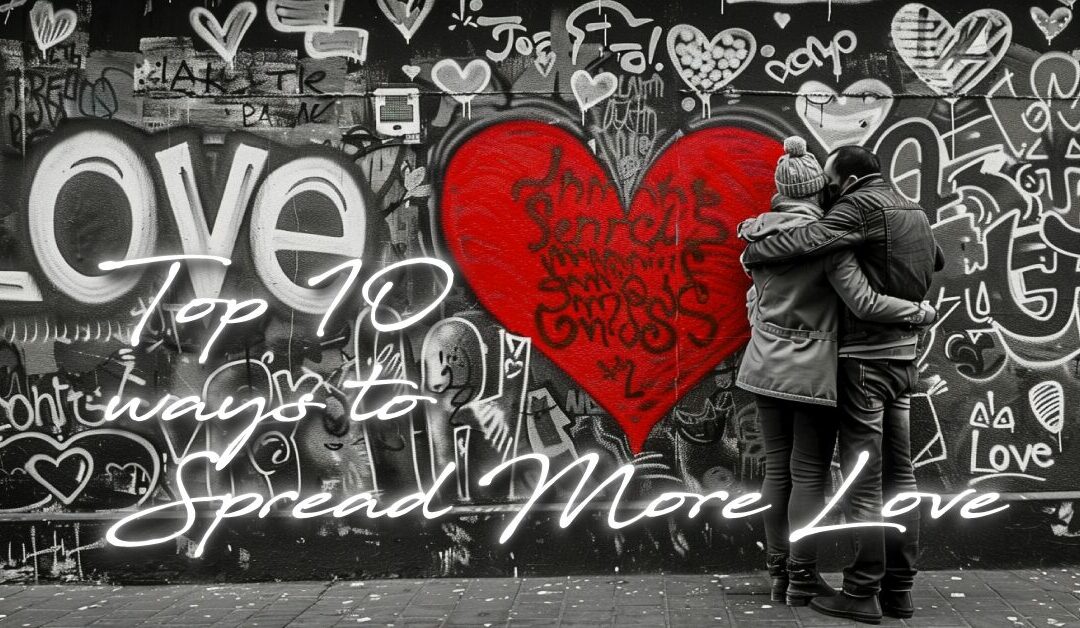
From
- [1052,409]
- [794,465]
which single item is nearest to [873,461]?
[794,465]

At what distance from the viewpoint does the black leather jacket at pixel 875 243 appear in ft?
14.9

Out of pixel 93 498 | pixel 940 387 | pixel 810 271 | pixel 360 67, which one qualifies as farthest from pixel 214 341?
pixel 940 387

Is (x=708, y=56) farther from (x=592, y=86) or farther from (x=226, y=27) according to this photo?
(x=226, y=27)

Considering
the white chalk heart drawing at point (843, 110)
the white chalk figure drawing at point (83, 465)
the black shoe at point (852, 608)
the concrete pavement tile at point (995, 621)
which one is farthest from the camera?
the white chalk figure drawing at point (83, 465)

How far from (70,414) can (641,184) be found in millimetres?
3292

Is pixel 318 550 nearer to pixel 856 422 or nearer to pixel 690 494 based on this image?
pixel 690 494

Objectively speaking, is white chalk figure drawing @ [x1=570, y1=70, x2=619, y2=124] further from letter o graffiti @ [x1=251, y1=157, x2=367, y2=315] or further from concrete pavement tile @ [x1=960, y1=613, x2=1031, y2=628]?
concrete pavement tile @ [x1=960, y1=613, x2=1031, y2=628]

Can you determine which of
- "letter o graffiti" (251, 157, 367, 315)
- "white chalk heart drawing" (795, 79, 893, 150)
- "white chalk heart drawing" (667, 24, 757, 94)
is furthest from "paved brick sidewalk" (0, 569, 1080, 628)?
"white chalk heart drawing" (667, 24, 757, 94)

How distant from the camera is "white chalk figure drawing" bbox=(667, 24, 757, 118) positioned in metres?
5.30

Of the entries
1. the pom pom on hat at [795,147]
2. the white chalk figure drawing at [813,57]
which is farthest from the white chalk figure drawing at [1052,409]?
the white chalk figure drawing at [813,57]

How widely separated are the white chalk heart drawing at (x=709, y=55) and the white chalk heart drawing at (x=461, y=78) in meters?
0.99

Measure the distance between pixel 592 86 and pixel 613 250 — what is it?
2.86 ft

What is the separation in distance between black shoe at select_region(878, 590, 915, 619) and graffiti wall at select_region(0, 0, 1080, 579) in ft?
2.89

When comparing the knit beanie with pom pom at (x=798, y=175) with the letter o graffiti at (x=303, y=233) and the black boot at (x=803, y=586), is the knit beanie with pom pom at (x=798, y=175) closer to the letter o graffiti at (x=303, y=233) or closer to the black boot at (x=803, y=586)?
the black boot at (x=803, y=586)
